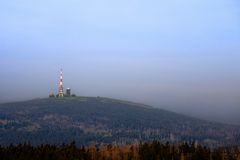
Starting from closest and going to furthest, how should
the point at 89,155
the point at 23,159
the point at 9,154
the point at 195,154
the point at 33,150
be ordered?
the point at 23,159
the point at 9,154
the point at 33,150
the point at 195,154
the point at 89,155

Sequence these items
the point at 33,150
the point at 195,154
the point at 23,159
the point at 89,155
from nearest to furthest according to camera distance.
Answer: the point at 23,159, the point at 33,150, the point at 195,154, the point at 89,155

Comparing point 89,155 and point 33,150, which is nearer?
point 33,150

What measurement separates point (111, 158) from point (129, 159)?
12746mm

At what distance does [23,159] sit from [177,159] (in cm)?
6231

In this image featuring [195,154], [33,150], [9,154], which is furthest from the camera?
[195,154]

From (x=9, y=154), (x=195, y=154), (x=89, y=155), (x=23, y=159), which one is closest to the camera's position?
(x=23, y=159)

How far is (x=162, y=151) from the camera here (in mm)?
179250

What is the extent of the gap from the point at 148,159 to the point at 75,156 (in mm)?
31160

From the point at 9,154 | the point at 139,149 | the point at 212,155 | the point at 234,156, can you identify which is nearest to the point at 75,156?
the point at 9,154

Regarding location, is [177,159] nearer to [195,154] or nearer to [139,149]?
[195,154]

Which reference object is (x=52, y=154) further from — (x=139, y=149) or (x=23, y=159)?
(x=139, y=149)

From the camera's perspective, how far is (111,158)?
19912 cm

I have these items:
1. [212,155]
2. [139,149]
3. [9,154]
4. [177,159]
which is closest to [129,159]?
[139,149]

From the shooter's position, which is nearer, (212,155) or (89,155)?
(212,155)
